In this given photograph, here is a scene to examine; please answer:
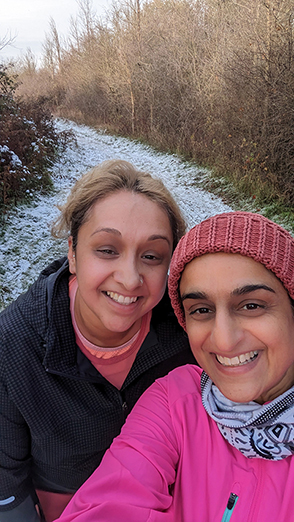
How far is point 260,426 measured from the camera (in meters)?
1.18

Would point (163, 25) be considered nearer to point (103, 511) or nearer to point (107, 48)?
point (107, 48)

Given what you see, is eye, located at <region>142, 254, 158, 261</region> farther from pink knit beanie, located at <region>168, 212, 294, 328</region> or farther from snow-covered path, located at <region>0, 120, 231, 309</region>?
snow-covered path, located at <region>0, 120, 231, 309</region>

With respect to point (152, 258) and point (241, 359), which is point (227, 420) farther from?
point (152, 258)

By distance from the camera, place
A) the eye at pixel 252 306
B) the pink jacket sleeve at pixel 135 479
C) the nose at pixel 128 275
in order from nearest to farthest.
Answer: the pink jacket sleeve at pixel 135 479, the eye at pixel 252 306, the nose at pixel 128 275

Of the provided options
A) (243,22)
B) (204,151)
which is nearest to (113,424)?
(243,22)

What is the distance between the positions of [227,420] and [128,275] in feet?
2.27

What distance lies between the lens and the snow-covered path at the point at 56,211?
4965 mm

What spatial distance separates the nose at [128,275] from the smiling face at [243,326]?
1.14ft

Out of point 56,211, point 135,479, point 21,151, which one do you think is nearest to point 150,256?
point 135,479

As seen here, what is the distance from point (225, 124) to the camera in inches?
334

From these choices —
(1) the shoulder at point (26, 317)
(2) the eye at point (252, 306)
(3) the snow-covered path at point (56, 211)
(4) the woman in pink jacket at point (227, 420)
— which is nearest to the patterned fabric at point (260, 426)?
(4) the woman in pink jacket at point (227, 420)

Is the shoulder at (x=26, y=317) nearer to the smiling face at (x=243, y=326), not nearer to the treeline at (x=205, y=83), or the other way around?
the smiling face at (x=243, y=326)

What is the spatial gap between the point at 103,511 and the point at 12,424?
2.59ft

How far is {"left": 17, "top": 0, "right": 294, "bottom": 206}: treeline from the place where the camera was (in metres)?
6.51
